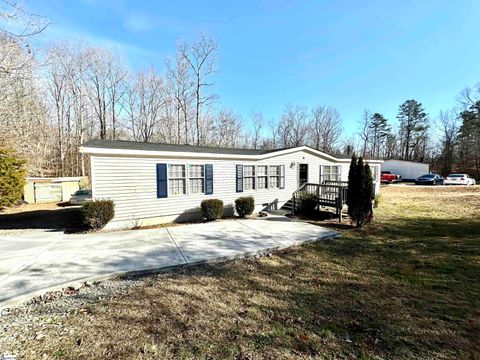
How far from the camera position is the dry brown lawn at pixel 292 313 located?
2.62 meters

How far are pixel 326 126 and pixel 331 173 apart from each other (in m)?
29.2

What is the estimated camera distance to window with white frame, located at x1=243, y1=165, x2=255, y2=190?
Answer: 37.7 ft

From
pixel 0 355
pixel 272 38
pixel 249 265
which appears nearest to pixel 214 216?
pixel 249 265

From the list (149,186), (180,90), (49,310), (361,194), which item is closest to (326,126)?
(180,90)

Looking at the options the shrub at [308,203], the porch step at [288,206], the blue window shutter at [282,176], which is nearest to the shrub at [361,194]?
the shrub at [308,203]

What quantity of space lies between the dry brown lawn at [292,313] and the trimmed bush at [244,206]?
4.75 m

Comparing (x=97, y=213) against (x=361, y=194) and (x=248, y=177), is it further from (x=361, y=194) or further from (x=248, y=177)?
(x=361, y=194)

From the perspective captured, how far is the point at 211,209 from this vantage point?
956 centimetres

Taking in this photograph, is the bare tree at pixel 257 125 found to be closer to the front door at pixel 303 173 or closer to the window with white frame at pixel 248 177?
the front door at pixel 303 173

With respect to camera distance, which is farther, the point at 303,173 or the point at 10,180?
the point at 303,173

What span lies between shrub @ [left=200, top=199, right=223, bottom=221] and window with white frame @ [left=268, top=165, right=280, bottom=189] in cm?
351

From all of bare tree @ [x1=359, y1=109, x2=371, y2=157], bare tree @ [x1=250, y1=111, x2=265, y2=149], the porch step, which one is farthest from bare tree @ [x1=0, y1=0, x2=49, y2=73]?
bare tree @ [x1=359, y1=109, x2=371, y2=157]

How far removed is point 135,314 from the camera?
3.26 meters

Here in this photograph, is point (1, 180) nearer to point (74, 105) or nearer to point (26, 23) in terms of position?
point (26, 23)
